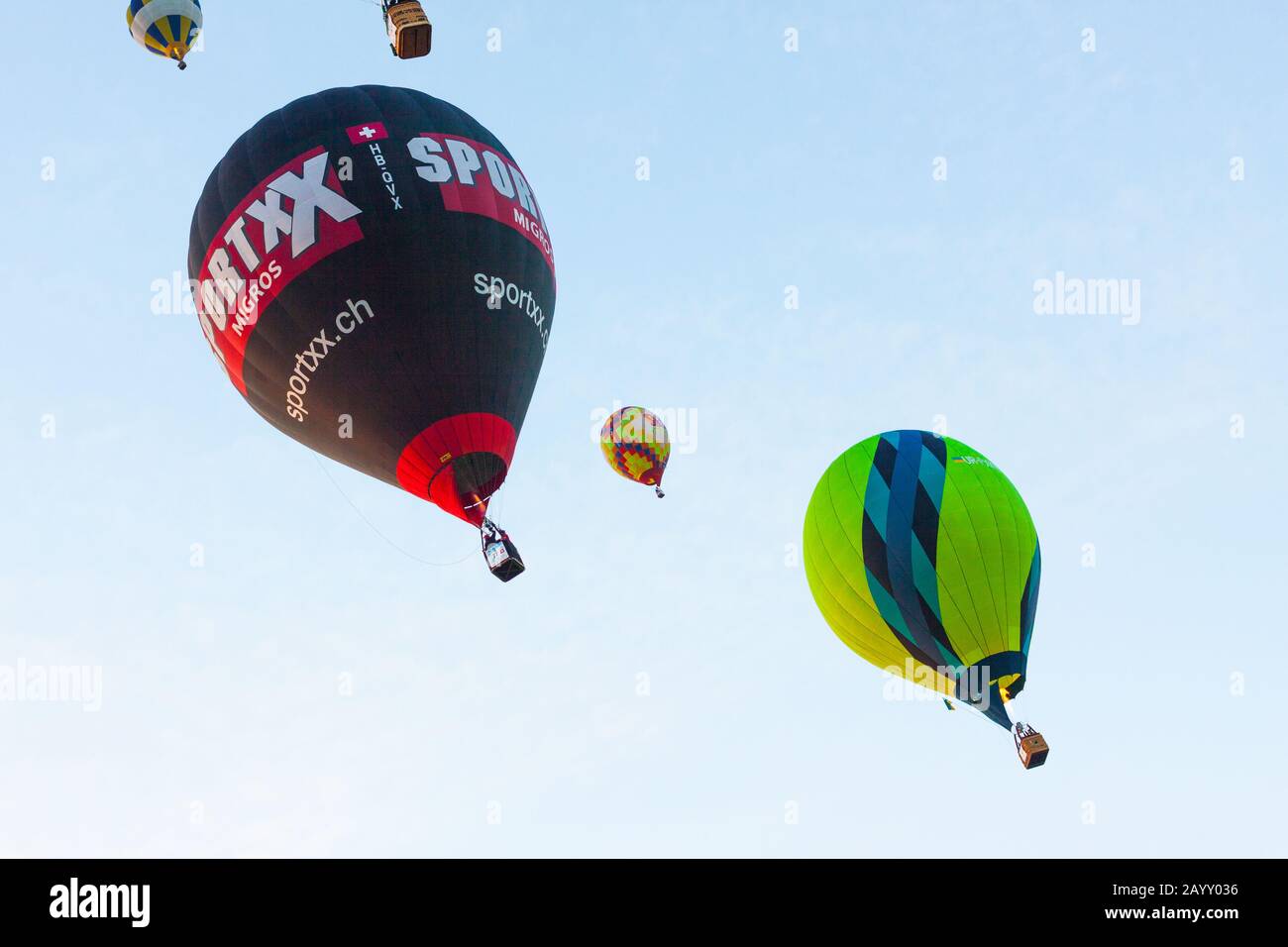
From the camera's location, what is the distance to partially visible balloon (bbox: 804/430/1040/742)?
2184 centimetres

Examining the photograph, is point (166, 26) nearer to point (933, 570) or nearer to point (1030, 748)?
point (933, 570)

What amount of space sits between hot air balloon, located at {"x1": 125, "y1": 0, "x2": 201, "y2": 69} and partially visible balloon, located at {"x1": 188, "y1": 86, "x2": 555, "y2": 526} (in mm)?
6942

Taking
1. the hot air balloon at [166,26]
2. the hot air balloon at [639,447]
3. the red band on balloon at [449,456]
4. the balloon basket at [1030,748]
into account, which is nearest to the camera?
the red band on balloon at [449,456]

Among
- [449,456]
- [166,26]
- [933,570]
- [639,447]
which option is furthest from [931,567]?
[166,26]

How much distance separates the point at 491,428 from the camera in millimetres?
19031

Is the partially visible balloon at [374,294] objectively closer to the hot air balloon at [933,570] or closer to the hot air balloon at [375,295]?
the hot air balloon at [375,295]

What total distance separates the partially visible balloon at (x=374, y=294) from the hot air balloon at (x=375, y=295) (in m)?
0.02

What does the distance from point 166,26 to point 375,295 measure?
33.7 feet

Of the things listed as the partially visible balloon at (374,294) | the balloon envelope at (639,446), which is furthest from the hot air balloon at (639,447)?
the partially visible balloon at (374,294)

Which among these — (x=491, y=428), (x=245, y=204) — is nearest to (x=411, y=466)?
(x=491, y=428)

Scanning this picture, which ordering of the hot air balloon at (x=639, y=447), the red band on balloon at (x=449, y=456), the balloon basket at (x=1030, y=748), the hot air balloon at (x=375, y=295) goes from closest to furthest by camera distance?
1. the hot air balloon at (x=375, y=295)
2. the red band on balloon at (x=449, y=456)
3. the balloon basket at (x=1030, y=748)
4. the hot air balloon at (x=639, y=447)

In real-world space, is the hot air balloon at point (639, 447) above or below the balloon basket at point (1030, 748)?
above

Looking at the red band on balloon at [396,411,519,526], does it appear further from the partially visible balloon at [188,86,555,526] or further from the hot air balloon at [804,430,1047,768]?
the hot air balloon at [804,430,1047,768]

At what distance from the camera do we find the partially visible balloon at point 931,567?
860 inches
